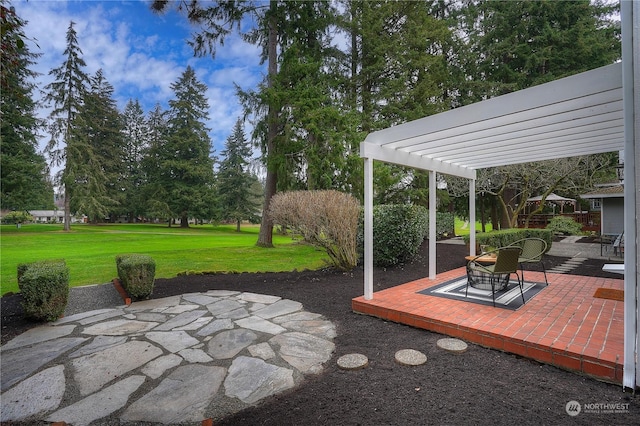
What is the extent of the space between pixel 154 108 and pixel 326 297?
39290 millimetres

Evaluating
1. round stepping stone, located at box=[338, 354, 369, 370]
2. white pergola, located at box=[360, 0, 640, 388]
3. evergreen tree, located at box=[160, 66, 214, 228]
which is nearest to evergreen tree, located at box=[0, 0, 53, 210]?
evergreen tree, located at box=[160, 66, 214, 228]

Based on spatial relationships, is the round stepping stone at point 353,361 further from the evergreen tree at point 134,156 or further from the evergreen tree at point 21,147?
the evergreen tree at point 134,156

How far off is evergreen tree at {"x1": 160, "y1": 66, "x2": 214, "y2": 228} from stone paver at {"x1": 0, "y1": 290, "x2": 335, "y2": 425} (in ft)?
85.3

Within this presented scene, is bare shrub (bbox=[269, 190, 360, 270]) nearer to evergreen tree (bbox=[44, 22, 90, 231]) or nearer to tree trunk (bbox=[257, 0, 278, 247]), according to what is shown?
tree trunk (bbox=[257, 0, 278, 247])

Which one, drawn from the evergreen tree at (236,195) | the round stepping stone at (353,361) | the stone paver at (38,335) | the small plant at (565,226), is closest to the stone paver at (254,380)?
the round stepping stone at (353,361)

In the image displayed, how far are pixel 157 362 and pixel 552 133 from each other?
19.8 ft

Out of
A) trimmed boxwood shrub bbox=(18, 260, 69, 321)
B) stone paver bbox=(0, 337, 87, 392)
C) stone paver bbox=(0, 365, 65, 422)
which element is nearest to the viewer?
stone paver bbox=(0, 365, 65, 422)

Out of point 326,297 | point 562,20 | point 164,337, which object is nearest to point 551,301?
point 326,297

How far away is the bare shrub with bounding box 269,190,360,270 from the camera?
727 cm

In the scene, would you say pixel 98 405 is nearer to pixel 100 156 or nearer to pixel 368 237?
pixel 368 237

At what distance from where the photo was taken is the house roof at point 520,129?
121 inches

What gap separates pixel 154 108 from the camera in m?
36.2

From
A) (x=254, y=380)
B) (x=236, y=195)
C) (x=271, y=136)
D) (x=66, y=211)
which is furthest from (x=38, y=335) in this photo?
(x=66, y=211)

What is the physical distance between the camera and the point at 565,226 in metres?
18.9
